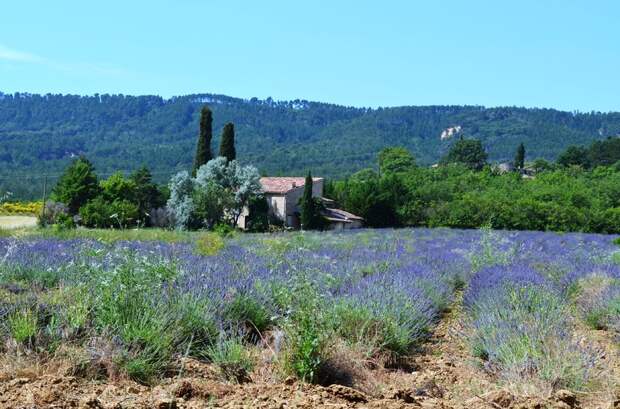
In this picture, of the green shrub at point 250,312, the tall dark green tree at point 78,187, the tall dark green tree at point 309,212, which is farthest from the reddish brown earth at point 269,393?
the tall dark green tree at point 78,187

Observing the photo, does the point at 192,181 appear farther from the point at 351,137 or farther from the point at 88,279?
the point at 351,137

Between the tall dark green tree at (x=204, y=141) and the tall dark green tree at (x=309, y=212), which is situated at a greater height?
the tall dark green tree at (x=204, y=141)

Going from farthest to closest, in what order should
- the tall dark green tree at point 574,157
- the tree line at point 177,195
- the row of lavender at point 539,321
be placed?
the tall dark green tree at point 574,157, the tree line at point 177,195, the row of lavender at point 539,321

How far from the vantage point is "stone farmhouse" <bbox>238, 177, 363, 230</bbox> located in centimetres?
4825

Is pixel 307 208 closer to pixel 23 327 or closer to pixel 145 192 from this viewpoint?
pixel 145 192

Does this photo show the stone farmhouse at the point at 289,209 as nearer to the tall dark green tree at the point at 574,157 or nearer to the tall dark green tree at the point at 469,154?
the tall dark green tree at the point at 574,157

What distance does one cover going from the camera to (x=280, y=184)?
165ft

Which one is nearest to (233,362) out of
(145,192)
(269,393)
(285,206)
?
(269,393)

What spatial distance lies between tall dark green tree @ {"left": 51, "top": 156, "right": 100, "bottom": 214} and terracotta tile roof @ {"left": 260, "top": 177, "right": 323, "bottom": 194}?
1205 centimetres

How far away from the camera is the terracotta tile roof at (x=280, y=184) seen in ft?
161

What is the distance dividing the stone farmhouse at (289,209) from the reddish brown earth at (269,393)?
42.0 metres

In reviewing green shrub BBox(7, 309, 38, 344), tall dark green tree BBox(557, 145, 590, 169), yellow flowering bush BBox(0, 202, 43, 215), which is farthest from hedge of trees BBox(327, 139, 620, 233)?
green shrub BBox(7, 309, 38, 344)

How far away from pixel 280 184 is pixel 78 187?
14.4m

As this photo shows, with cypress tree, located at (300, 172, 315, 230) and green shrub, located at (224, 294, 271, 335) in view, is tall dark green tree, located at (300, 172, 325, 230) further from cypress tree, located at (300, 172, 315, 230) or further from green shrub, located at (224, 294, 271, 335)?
green shrub, located at (224, 294, 271, 335)
